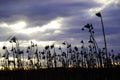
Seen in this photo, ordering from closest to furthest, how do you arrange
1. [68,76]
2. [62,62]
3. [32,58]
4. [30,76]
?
[68,76] → [30,76] → [32,58] → [62,62]

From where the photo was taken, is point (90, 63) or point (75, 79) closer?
point (75, 79)

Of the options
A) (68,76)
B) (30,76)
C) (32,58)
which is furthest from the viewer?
(32,58)

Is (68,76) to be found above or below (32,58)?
below

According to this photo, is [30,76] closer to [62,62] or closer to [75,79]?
A: [75,79]

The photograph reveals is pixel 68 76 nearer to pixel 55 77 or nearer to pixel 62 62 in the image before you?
pixel 55 77

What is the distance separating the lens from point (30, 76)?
29641mm

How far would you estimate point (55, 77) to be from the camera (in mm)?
28344

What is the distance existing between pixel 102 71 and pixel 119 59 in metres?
23.2

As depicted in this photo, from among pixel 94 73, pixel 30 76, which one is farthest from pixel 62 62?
pixel 94 73

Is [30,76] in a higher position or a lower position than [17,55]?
lower

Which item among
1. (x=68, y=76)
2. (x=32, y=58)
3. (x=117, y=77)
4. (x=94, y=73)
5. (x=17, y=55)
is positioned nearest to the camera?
(x=117, y=77)

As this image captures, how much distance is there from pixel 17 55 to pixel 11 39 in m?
6.24

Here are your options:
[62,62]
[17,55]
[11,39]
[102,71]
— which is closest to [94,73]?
[102,71]

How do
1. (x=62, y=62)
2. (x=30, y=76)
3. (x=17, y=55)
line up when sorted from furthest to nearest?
(x=62, y=62) < (x=17, y=55) < (x=30, y=76)
